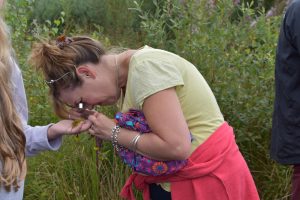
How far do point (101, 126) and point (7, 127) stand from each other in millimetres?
661

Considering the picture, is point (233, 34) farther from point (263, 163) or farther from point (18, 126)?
point (18, 126)

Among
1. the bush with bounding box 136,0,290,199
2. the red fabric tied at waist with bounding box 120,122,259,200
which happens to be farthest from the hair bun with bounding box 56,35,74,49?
the bush with bounding box 136,0,290,199

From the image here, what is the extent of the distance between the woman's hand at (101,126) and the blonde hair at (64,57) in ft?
0.61

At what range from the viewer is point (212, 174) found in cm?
276

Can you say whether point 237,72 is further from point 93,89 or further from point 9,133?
point 9,133

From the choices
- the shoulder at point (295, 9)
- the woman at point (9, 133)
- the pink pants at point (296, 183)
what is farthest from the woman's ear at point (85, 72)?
the pink pants at point (296, 183)

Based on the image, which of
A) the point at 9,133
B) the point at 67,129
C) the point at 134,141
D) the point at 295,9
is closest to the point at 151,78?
the point at 134,141

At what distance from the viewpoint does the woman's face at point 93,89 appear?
283cm

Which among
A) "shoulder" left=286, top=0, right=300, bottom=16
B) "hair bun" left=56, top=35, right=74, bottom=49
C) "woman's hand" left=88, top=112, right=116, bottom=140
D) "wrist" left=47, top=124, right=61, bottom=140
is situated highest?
"shoulder" left=286, top=0, right=300, bottom=16

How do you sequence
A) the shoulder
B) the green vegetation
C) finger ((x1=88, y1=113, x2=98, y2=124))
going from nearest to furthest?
finger ((x1=88, y1=113, x2=98, y2=124)) → the shoulder → the green vegetation

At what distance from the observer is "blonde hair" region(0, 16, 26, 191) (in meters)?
2.16

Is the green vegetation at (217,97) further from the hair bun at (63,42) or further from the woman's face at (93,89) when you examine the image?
the hair bun at (63,42)

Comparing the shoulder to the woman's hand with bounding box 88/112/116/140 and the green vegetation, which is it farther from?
the green vegetation

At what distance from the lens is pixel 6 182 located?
7.14 feet
